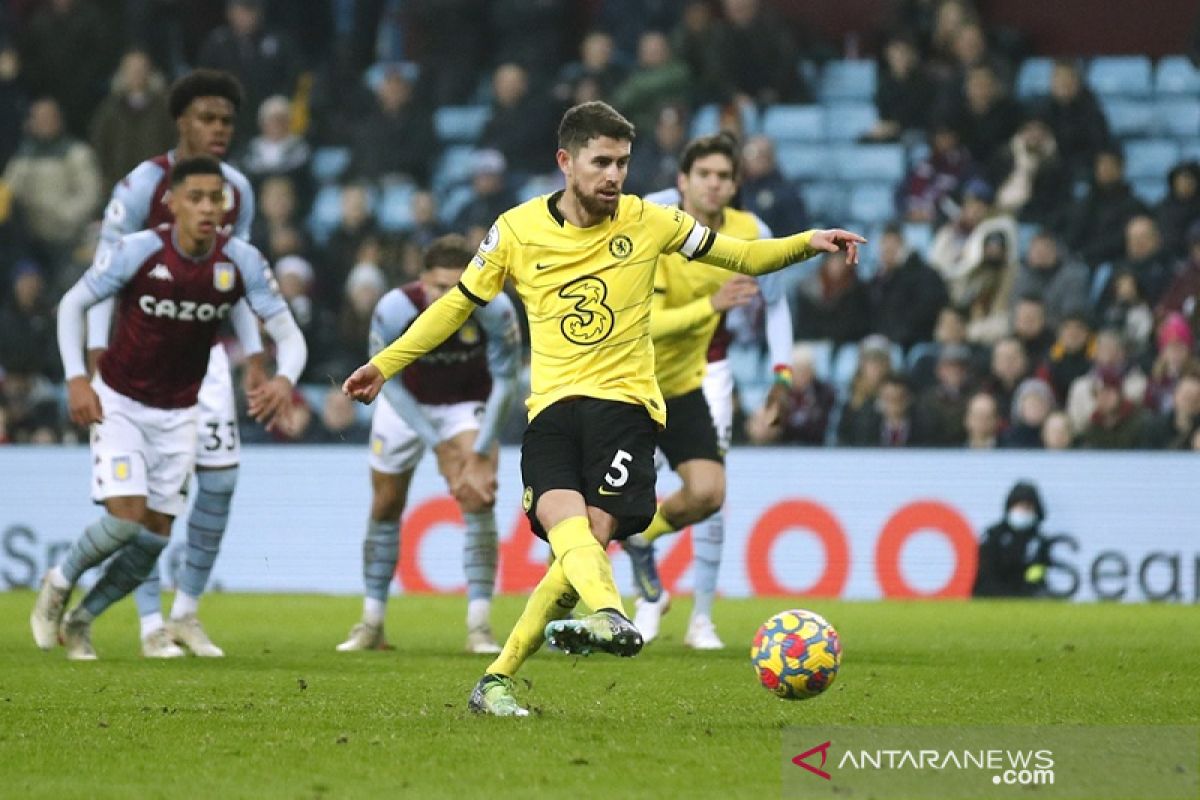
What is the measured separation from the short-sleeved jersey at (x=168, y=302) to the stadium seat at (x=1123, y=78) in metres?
12.5

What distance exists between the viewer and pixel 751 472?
1534cm

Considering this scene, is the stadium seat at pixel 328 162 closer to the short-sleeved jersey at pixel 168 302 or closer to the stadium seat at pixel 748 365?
the stadium seat at pixel 748 365

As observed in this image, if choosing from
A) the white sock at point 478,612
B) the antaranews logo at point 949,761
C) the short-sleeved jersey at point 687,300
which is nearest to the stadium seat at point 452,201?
the short-sleeved jersey at point 687,300

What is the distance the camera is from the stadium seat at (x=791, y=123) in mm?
20359

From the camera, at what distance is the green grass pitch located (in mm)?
5668

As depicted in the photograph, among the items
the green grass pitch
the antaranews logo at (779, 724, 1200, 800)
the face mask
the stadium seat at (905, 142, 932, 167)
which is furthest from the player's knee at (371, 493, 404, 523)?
the stadium seat at (905, 142, 932, 167)

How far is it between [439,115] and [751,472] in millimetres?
7751

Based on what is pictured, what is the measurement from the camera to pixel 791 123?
2041cm

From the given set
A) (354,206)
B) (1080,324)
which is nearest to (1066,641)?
(1080,324)

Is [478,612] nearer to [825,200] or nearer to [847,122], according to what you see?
[825,200]

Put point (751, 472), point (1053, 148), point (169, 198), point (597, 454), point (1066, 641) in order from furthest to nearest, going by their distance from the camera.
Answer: point (1053, 148)
point (751, 472)
point (1066, 641)
point (169, 198)
point (597, 454)

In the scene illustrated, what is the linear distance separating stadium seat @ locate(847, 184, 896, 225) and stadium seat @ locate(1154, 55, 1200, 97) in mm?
3062

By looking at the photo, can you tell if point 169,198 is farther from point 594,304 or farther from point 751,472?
point 751,472

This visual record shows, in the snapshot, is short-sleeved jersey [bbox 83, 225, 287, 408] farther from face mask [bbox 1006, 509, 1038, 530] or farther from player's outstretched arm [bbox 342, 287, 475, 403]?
face mask [bbox 1006, 509, 1038, 530]
